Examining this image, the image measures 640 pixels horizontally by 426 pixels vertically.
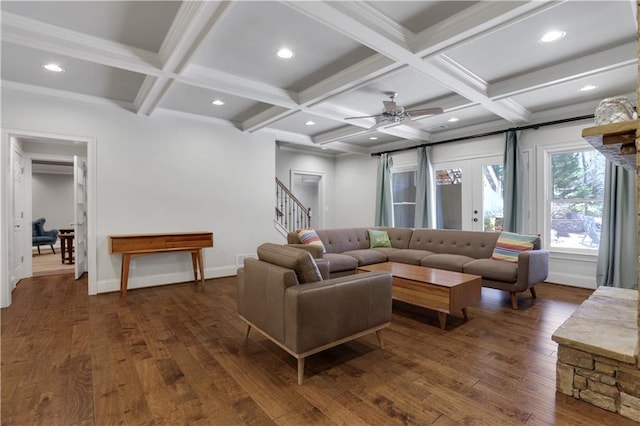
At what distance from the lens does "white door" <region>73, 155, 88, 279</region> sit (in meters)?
4.93

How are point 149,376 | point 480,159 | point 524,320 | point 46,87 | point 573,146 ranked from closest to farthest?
point 149,376, point 524,320, point 46,87, point 573,146, point 480,159

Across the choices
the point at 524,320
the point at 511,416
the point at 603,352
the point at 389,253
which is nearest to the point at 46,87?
the point at 389,253

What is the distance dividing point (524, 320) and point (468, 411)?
1940 millimetres

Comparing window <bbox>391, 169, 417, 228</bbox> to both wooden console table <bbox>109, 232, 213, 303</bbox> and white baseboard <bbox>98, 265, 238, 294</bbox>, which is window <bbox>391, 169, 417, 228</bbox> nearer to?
white baseboard <bbox>98, 265, 238, 294</bbox>

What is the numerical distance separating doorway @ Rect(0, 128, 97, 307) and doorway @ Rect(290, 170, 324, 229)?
173 inches

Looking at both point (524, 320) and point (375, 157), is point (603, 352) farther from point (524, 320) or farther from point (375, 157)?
point (375, 157)

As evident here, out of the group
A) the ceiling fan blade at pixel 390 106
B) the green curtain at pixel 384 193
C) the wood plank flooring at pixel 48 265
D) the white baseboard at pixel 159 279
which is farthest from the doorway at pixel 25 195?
the green curtain at pixel 384 193

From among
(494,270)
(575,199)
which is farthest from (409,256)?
(575,199)

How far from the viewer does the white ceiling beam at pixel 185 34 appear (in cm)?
224

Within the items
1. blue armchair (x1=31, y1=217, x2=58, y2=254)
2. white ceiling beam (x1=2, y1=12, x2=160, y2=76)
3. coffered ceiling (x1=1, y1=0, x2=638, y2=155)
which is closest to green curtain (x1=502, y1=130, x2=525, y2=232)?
coffered ceiling (x1=1, y1=0, x2=638, y2=155)

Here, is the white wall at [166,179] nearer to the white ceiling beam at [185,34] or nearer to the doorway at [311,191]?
the white ceiling beam at [185,34]

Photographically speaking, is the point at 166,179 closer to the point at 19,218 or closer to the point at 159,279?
the point at 159,279

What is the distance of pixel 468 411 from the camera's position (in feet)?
5.77

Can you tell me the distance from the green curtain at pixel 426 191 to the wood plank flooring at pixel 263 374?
3065 millimetres
